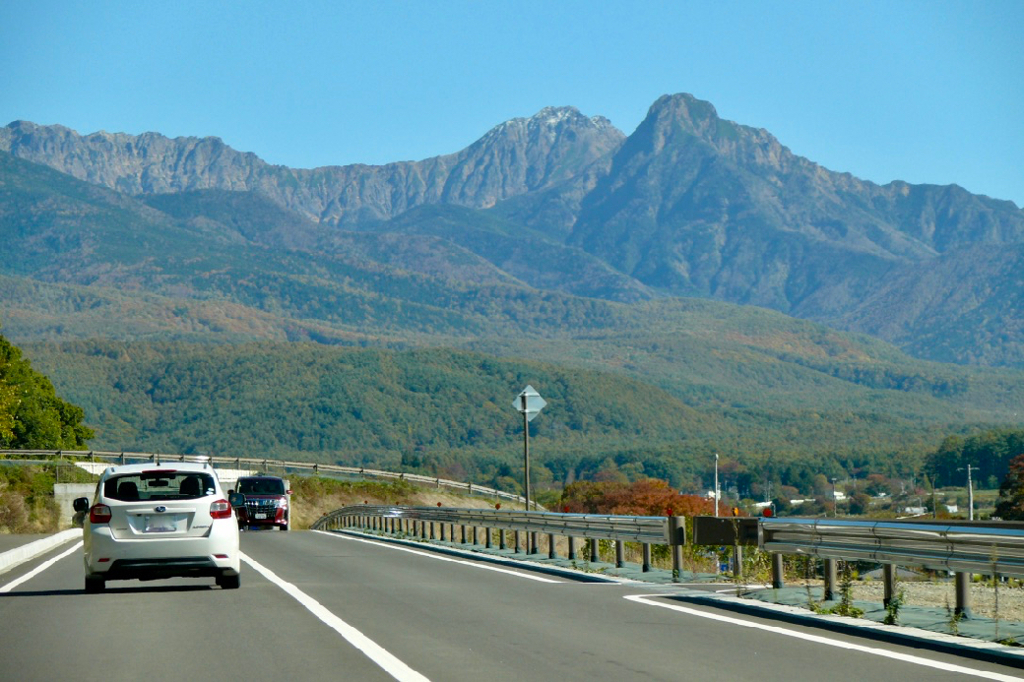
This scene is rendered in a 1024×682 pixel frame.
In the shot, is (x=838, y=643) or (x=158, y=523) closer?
(x=838, y=643)

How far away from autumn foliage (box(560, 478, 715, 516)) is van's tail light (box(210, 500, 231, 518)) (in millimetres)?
73907

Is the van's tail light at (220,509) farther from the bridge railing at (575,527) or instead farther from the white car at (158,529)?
the bridge railing at (575,527)

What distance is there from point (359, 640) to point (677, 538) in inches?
299

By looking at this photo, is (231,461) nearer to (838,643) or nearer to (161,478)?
(161,478)

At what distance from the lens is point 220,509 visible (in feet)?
59.4

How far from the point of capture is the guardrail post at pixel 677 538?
20047 millimetres

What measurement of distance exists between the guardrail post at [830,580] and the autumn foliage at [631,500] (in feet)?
246

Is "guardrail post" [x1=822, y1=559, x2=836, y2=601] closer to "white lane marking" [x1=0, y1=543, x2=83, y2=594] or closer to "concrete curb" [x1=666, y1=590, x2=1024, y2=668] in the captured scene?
"concrete curb" [x1=666, y1=590, x2=1024, y2=668]

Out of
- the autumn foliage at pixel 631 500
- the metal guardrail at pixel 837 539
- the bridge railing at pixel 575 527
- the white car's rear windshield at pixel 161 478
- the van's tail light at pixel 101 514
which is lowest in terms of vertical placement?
the autumn foliage at pixel 631 500

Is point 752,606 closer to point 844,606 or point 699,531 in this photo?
point 844,606

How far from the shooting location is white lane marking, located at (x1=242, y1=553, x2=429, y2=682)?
11.4 metres

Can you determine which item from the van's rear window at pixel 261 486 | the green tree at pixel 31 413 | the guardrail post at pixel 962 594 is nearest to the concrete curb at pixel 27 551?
the van's rear window at pixel 261 486

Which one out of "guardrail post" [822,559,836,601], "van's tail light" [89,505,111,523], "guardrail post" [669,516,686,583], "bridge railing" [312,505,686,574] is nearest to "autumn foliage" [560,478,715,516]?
"bridge railing" [312,505,686,574]

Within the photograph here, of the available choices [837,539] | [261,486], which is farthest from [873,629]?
[261,486]
